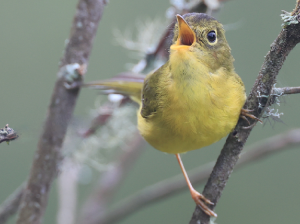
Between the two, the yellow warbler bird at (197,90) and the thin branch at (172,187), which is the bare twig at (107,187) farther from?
the yellow warbler bird at (197,90)

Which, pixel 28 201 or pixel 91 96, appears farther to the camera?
pixel 91 96

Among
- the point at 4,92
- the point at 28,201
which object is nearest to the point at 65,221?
the point at 28,201

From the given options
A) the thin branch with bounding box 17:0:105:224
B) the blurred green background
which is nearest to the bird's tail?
the thin branch with bounding box 17:0:105:224

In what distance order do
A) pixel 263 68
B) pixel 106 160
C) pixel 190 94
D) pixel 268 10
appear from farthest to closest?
1. pixel 268 10
2. pixel 106 160
3. pixel 190 94
4. pixel 263 68

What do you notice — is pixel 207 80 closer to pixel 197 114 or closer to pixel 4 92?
pixel 197 114

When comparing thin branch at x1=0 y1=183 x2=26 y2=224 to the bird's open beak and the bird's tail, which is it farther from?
the bird's open beak

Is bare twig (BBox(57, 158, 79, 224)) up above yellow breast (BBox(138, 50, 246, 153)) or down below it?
below

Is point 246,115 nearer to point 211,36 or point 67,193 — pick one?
point 211,36
